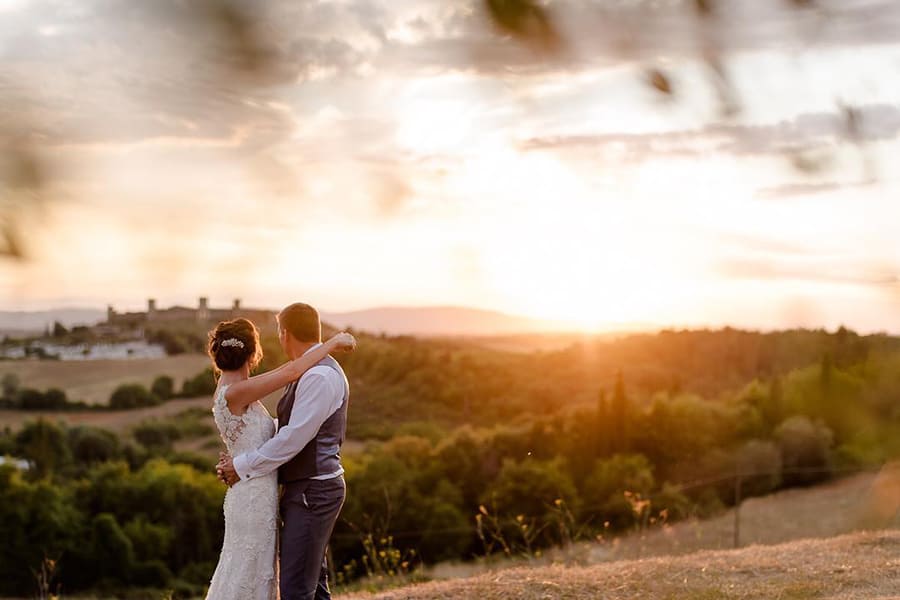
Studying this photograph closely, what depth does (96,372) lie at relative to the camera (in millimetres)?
53250

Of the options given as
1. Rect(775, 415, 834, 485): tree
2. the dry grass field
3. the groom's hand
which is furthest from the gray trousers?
the dry grass field

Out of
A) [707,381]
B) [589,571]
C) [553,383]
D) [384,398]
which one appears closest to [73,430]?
[384,398]

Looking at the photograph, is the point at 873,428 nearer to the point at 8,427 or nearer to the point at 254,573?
the point at 254,573

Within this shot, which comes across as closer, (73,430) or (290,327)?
(290,327)

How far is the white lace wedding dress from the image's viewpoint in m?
4.64

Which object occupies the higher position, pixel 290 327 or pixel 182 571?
pixel 290 327

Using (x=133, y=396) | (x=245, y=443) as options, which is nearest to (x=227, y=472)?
(x=245, y=443)

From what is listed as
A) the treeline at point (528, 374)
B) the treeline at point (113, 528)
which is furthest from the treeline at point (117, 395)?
the treeline at point (528, 374)

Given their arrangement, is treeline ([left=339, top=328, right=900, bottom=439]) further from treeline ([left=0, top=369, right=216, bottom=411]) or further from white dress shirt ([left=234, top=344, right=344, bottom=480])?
white dress shirt ([left=234, top=344, right=344, bottom=480])

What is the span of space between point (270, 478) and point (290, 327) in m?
0.76

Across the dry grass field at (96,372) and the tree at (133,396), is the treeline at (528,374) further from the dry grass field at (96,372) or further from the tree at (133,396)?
the tree at (133,396)

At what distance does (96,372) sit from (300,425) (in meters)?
52.6

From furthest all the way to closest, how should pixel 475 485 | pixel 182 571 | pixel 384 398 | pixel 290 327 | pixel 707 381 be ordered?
pixel 384 398 → pixel 707 381 → pixel 475 485 → pixel 182 571 → pixel 290 327

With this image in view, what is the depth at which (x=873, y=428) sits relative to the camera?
117 ft
